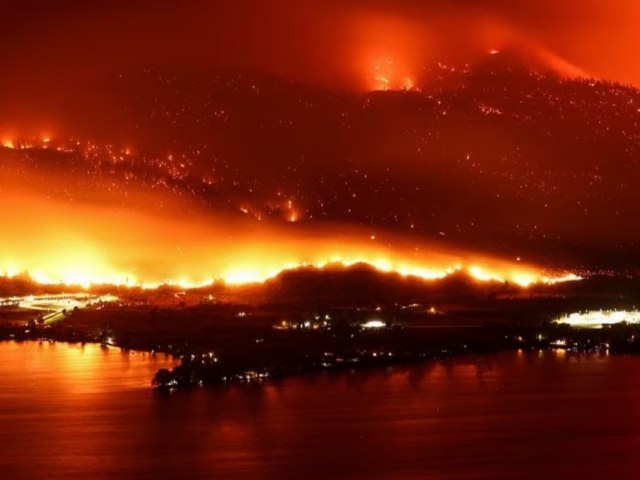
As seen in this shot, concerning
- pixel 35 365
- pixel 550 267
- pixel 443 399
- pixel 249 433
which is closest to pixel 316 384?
pixel 443 399

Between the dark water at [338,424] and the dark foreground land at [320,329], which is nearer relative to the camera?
the dark water at [338,424]

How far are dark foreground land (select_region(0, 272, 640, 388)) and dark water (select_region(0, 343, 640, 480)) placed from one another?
1364 mm

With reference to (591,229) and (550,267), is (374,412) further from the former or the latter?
(591,229)

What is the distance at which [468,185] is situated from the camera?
5447 centimetres

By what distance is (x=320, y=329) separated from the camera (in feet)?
123

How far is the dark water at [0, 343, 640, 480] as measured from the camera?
71.1 feet

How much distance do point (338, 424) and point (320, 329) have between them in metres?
12.5

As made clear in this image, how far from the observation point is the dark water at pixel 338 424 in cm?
2167

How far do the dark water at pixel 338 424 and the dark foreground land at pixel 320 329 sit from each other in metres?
1.36

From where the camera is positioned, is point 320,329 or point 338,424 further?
Answer: point 320,329

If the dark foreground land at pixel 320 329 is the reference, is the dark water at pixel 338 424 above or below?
below

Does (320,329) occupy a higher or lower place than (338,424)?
higher

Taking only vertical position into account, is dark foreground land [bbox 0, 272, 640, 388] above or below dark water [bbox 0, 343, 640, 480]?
above

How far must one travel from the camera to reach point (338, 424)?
24938 mm
